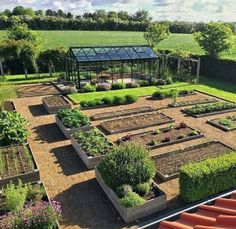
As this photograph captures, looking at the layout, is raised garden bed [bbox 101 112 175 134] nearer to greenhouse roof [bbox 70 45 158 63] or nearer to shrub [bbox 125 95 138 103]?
shrub [bbox 125 95 138 103]

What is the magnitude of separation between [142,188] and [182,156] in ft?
12.0

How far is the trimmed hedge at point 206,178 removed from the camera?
861 centimetres

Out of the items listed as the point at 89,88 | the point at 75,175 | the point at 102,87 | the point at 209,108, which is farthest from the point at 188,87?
the point at 75,175

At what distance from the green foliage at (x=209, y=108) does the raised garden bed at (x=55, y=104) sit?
7583 mm

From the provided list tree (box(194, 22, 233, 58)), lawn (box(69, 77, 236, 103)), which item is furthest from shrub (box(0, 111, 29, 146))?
tree (box(194, 22, 233, 58))

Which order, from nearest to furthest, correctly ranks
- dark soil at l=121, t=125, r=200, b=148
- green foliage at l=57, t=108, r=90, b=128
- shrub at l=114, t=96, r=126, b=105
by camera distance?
dark soil at l=121, t=125, r=200, b=148 → green foliage at l=57, t=108, r=90, b=128 → shrub at l=114, t=96, r=126, b=105

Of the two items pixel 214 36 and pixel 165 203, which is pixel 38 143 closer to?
pixel 165 203

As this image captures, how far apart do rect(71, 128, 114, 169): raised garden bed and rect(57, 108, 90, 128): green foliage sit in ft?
3.56

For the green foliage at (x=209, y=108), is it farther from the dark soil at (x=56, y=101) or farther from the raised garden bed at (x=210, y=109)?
the dark soil at (x=56, y=101)

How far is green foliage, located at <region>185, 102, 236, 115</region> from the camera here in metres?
17.1

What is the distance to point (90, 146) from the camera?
1196cm

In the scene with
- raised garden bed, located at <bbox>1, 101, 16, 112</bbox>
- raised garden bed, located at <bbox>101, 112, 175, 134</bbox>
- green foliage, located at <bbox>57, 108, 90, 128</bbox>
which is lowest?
raised garden bed, located at <bbox>101, 112, 175, 134</bbox>

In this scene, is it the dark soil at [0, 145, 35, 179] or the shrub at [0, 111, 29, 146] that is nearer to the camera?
the dark soil at [0, 145, 35, 179]

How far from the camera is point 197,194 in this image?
8875mm
